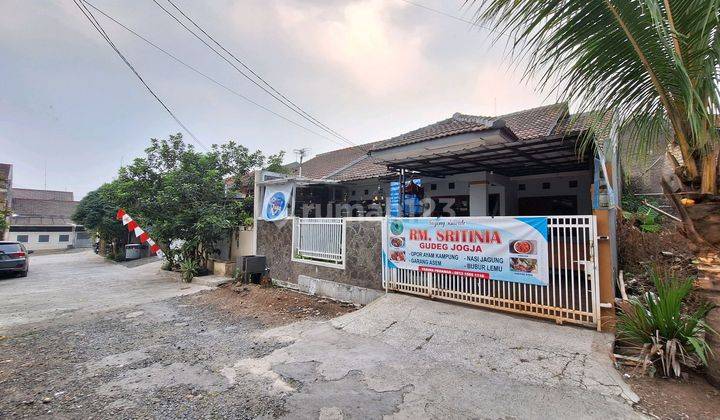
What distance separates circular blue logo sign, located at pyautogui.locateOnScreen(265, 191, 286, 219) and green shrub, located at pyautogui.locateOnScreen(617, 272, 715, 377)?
8678 mm

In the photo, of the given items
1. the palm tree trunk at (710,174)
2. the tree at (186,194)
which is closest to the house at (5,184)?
the tree at (186,194)

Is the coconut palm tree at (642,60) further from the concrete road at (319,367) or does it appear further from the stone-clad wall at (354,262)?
the stone-clad wall at (354,262)

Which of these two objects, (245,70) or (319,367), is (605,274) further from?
(245,70)

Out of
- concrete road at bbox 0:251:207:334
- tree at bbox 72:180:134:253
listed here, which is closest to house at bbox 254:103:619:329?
concrete road at bbox 0:251:207:334

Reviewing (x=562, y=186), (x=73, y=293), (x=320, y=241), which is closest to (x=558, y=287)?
(x=320, y=241)

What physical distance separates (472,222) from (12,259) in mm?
17697

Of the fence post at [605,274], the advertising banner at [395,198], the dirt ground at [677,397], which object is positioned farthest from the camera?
the advertising banner at [395,198]

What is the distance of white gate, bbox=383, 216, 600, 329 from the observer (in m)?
4.70

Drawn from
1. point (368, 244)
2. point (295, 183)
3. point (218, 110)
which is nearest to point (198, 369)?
point (368, 244)

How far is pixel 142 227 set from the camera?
510 inches

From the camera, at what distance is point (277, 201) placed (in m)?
10.5

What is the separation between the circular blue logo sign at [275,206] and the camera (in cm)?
1023

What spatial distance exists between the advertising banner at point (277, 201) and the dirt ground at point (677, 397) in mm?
8610

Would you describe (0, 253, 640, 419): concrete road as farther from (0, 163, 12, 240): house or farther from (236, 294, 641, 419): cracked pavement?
(0, 163, 12, 240): house
